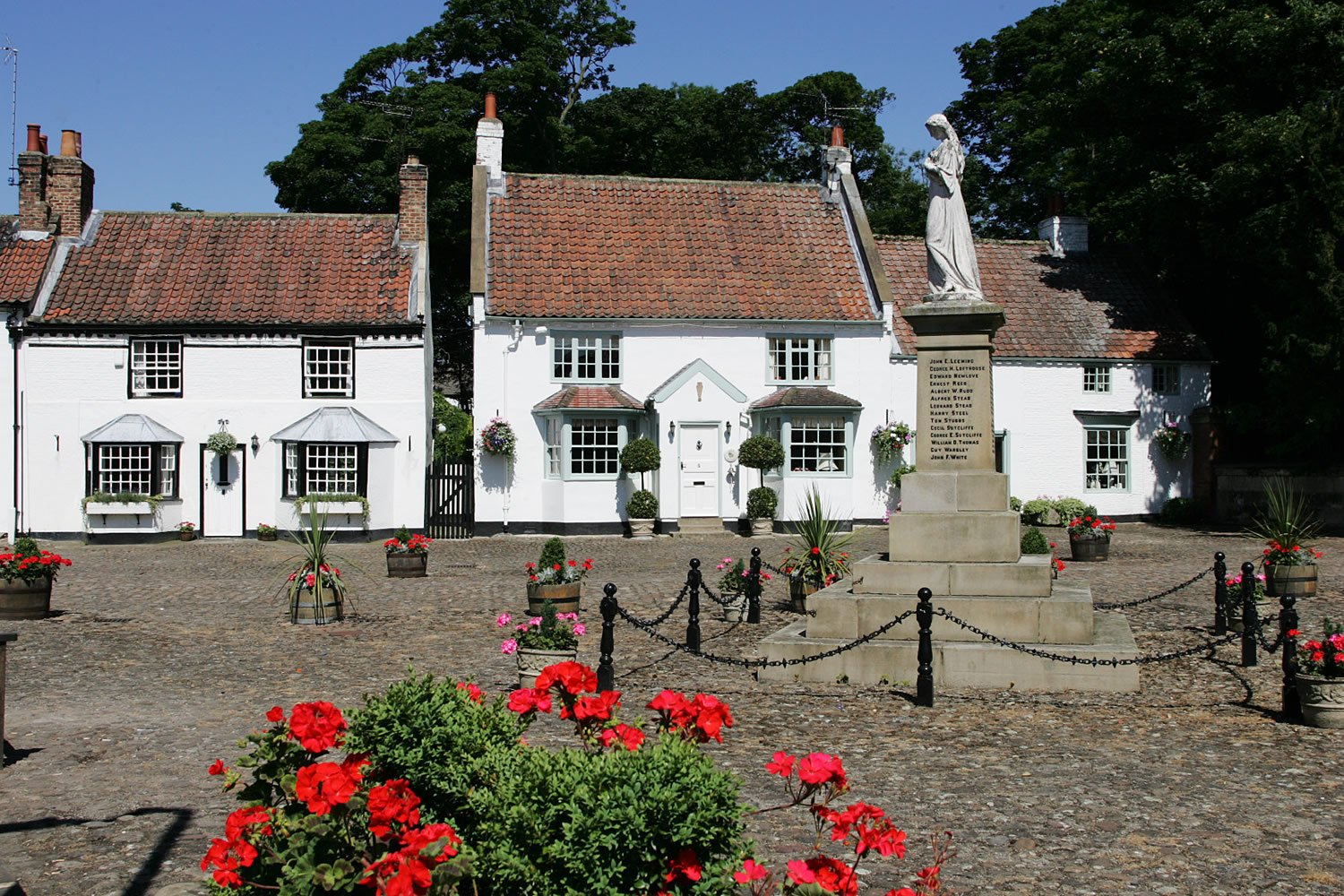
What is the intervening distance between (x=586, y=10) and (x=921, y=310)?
129 feet

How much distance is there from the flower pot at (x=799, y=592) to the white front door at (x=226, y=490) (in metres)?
17.9

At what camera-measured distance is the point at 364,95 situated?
47250 mm

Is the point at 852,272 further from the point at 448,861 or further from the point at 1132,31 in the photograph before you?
the point at 448,861

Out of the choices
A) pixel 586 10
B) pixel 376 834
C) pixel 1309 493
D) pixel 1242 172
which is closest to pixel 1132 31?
pixel 1242 172

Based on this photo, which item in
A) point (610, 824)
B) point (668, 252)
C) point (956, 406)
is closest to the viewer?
point (610, 824)

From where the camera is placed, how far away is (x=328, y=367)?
30359mm

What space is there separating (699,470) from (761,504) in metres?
1.84

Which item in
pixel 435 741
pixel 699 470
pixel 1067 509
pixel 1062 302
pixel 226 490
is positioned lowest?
pixel 435 741

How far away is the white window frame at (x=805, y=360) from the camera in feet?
105

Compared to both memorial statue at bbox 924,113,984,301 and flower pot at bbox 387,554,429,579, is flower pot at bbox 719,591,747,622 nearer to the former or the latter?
memorial statue at bbox 924,113,984,301

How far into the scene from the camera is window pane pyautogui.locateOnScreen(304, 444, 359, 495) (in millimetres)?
30094

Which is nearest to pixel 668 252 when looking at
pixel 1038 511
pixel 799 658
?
pixel 1038 511

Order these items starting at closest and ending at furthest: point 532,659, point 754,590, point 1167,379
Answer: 1. point 532,659
2. point 754,590
3. point 1167,379

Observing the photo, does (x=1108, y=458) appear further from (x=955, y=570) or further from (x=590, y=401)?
(x=955, y=570)
